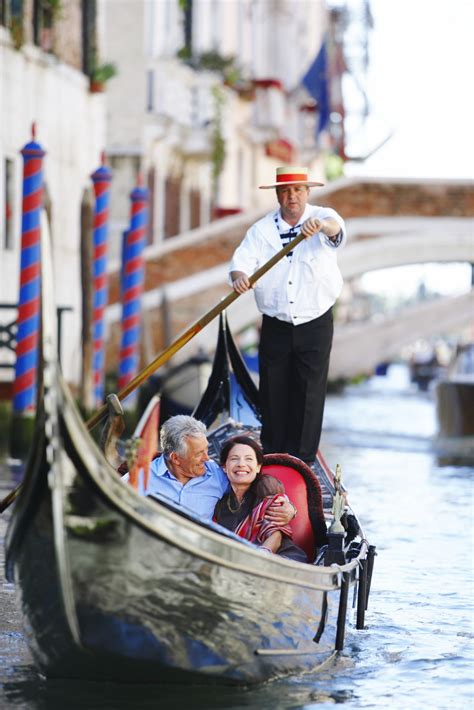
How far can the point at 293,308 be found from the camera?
15.2 ft

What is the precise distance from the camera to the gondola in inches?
122

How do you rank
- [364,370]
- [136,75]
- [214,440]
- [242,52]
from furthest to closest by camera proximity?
[242,52]
[364,370]
[136,75]
[214,440]

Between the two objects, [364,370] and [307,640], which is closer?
[307,640]

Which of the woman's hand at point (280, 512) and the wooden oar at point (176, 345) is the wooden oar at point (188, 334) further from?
the woman's hand at point (280, 512)

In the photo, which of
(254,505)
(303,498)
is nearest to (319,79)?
(303,498)

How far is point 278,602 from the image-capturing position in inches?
136

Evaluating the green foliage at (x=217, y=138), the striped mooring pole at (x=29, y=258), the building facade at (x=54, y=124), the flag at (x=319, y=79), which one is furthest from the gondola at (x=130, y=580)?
the flag at (x=319, y=79)

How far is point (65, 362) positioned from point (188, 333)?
19.2 feet

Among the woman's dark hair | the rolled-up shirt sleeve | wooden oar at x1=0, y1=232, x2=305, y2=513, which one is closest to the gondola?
the woman's dark hair

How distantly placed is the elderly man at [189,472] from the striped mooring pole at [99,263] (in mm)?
5000

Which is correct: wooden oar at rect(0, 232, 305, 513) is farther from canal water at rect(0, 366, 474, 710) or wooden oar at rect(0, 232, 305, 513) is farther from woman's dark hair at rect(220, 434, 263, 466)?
canal water at rect(0, 366, 474, 710)

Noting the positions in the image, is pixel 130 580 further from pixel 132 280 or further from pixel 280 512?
pixel 132 280

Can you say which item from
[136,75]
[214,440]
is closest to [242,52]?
[136,75]

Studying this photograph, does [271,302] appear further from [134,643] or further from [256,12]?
[256,12]
